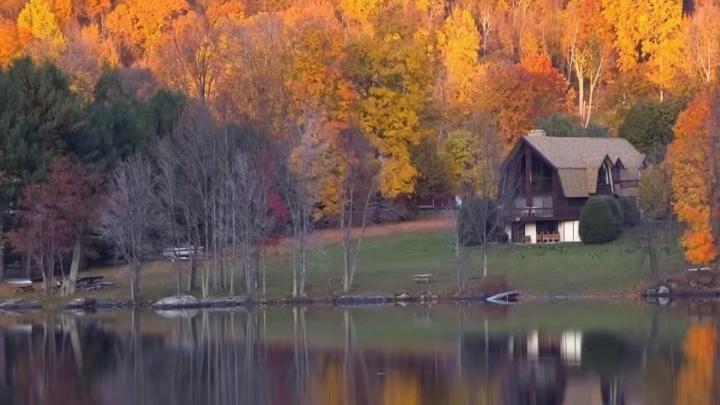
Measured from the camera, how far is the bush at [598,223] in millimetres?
73000

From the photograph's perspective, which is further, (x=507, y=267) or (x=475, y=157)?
(x=475, y=157)

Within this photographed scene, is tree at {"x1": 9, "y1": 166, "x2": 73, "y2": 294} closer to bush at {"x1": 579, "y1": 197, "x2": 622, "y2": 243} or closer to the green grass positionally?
the green grass

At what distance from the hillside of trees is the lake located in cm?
730

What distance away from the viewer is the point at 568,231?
257 feet

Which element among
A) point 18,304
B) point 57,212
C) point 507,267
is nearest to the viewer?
point 57,212

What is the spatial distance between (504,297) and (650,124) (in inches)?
1230

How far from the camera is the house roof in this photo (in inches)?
3110

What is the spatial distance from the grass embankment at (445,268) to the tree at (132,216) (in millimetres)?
2676

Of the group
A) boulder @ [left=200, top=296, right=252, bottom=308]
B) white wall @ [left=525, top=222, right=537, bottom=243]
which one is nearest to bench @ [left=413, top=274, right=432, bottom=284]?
boulder @ [left=200, top=296, right=252, bottom=308]

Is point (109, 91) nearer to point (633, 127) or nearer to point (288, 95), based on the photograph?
point (288, 95)

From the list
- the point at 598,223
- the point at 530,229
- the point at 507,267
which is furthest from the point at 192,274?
the point at 598,223

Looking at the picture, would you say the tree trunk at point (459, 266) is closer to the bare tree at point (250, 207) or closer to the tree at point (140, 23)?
the bare tree at point (250, 207)

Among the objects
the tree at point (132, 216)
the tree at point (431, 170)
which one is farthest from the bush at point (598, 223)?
the tree at point (132, 216)

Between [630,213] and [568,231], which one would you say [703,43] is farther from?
[568,231]
